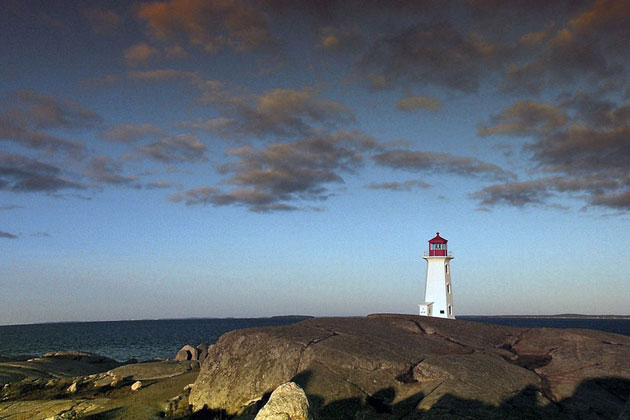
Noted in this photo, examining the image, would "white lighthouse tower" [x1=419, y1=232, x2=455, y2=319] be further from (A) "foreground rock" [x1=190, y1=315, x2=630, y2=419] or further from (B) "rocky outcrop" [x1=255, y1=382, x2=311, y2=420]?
(B) "rocky outcrop" [x1=255, y1=382, x2=311, y2=420]

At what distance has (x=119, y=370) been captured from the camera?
83.4ft

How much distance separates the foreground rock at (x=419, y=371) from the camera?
14.6 metres

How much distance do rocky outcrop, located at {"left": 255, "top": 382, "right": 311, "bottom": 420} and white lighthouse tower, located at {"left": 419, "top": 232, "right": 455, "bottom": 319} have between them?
36243mm

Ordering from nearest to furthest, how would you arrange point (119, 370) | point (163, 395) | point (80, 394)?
point (163, 395), point (80, 394), point (119, 370)

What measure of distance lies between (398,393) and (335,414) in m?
2.08

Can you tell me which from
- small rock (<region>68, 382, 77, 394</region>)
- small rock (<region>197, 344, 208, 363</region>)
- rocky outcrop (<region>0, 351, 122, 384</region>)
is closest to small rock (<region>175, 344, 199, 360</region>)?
small rock (<region>197, 344, 208, 363</region>)

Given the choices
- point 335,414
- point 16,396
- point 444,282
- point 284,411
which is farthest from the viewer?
point 444,282

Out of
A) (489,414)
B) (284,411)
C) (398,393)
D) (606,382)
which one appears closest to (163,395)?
(398,393)

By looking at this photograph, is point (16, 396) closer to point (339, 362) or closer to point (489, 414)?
point (339, 362)

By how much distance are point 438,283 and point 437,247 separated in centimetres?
344

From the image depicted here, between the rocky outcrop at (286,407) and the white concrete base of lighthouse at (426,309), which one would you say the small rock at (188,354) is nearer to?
the white concrete base of lighthouse at (426,309)

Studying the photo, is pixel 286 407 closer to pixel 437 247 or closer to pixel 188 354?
pixel 188 354

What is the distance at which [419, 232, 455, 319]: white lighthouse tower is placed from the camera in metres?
46.3

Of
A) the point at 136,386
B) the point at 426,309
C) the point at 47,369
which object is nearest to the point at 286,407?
the point at 136,386
